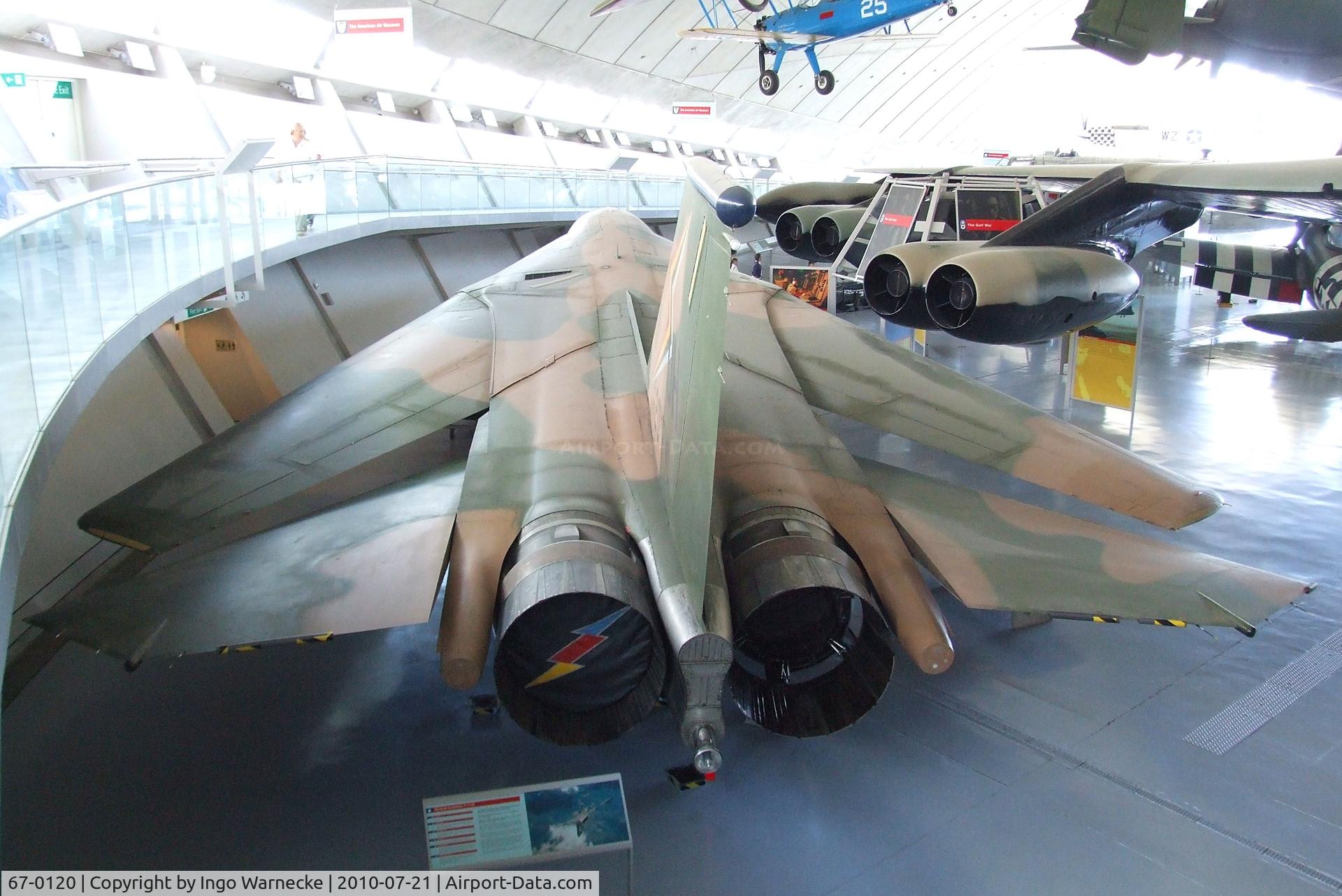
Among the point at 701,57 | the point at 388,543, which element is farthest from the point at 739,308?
the point at 701,57

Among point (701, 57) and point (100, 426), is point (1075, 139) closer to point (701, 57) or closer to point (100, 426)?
point (701, 57)

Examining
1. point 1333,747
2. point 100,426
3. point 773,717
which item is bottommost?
point 1333,747

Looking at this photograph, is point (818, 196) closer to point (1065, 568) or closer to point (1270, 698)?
point (1065, 568)

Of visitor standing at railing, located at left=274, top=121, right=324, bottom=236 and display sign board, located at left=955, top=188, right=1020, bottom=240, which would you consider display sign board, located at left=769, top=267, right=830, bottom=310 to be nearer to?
display sign board, located at left=955, top=188, right=1020, bottom=240

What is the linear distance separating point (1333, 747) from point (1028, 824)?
6.66 feet

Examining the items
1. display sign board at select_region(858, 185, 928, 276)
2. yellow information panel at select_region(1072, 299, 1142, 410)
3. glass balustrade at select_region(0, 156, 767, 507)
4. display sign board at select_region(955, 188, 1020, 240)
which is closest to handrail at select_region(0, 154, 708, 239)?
glass balustrade at select_region(0, 156, 767, 507)

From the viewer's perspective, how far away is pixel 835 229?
10500mm

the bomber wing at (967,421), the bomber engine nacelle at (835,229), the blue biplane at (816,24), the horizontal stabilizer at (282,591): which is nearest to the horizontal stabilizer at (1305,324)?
the bomber wing at (967,421)

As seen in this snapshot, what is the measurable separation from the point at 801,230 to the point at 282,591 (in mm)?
8273

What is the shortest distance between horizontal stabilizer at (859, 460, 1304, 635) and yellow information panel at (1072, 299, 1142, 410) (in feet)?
17.1

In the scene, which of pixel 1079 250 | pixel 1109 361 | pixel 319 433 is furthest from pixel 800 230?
pixel 319 433

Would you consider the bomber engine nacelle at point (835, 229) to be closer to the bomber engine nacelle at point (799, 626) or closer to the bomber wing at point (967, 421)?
the bomber wing at point (967, 421)

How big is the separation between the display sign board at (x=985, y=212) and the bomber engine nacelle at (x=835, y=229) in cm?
148

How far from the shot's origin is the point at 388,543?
15.5 ft
